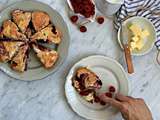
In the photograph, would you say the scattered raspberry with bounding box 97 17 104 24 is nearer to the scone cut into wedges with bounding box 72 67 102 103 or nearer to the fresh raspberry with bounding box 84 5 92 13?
the fresh raspberry with bounding box 84 5 92 13

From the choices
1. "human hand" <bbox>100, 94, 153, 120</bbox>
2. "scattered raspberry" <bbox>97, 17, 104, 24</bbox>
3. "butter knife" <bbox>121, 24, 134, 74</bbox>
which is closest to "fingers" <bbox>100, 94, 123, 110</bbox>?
"human hand" <bbox>100, 94, 153, 120</bbox>

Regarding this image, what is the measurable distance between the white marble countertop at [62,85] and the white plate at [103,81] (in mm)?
27

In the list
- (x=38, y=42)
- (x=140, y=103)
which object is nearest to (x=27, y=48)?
(x=38, y=42)

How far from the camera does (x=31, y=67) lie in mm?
1105

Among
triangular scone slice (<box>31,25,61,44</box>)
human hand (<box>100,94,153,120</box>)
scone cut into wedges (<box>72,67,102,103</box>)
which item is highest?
triangular scone slice (<box>31,25,61,44</box>)

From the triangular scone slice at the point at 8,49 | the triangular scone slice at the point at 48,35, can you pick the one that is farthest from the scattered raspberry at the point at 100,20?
the triangular scone slice at the point at 8,49

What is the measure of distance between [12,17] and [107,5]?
10.2 inches

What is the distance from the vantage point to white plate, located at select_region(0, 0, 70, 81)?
109cm

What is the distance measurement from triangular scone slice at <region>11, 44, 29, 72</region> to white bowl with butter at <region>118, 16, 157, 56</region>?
0.87ft

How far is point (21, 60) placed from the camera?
108 centimetres

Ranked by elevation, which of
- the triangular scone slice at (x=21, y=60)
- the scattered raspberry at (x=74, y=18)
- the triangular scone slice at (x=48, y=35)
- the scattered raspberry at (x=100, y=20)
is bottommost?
the triangular scone slice at (x=21, y=60)

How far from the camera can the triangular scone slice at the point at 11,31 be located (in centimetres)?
108

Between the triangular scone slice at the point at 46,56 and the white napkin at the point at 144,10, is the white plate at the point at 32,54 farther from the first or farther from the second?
the white napkin at the point at 144,10

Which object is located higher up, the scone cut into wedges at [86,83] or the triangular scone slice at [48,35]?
the triangular scone slice at [48,35]
